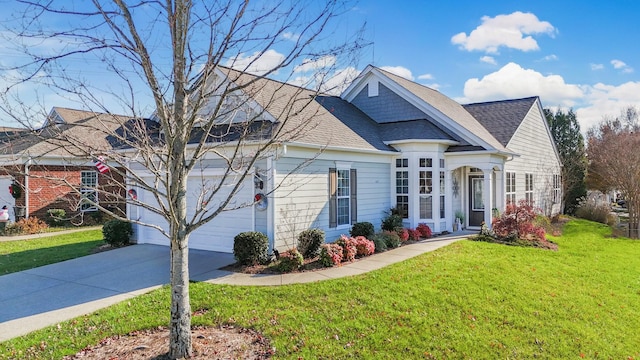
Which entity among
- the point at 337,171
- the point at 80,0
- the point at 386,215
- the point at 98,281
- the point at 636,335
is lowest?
the point at 636,335

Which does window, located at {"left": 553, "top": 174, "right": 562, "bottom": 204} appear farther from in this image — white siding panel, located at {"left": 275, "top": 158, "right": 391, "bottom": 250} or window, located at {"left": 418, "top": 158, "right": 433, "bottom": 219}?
white siding panel, located at {"left": 275, "top": 158, "right": 391, "bottom": 250}

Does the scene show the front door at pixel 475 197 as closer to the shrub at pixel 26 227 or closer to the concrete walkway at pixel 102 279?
the concrete walkway at pixel 102 279

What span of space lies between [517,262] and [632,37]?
11.2 metres

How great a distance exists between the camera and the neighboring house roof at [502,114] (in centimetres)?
1906

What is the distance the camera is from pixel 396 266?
9.31 m

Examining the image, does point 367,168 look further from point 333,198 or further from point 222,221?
point 222,221

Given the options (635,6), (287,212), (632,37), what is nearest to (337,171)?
(287,212)

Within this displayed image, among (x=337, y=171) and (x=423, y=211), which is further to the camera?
(x=423, y=211)

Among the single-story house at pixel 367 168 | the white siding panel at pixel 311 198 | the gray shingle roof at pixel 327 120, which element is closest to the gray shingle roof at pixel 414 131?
the single-story house at pixel 367 168

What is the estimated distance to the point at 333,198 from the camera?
480 inches

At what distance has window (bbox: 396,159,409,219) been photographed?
579 inches

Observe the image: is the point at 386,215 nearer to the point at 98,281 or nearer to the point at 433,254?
the point at 433,254

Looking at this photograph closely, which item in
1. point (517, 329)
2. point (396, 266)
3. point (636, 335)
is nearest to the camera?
point (517, 329)

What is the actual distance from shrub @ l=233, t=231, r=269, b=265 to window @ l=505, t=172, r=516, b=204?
12.6 metres
